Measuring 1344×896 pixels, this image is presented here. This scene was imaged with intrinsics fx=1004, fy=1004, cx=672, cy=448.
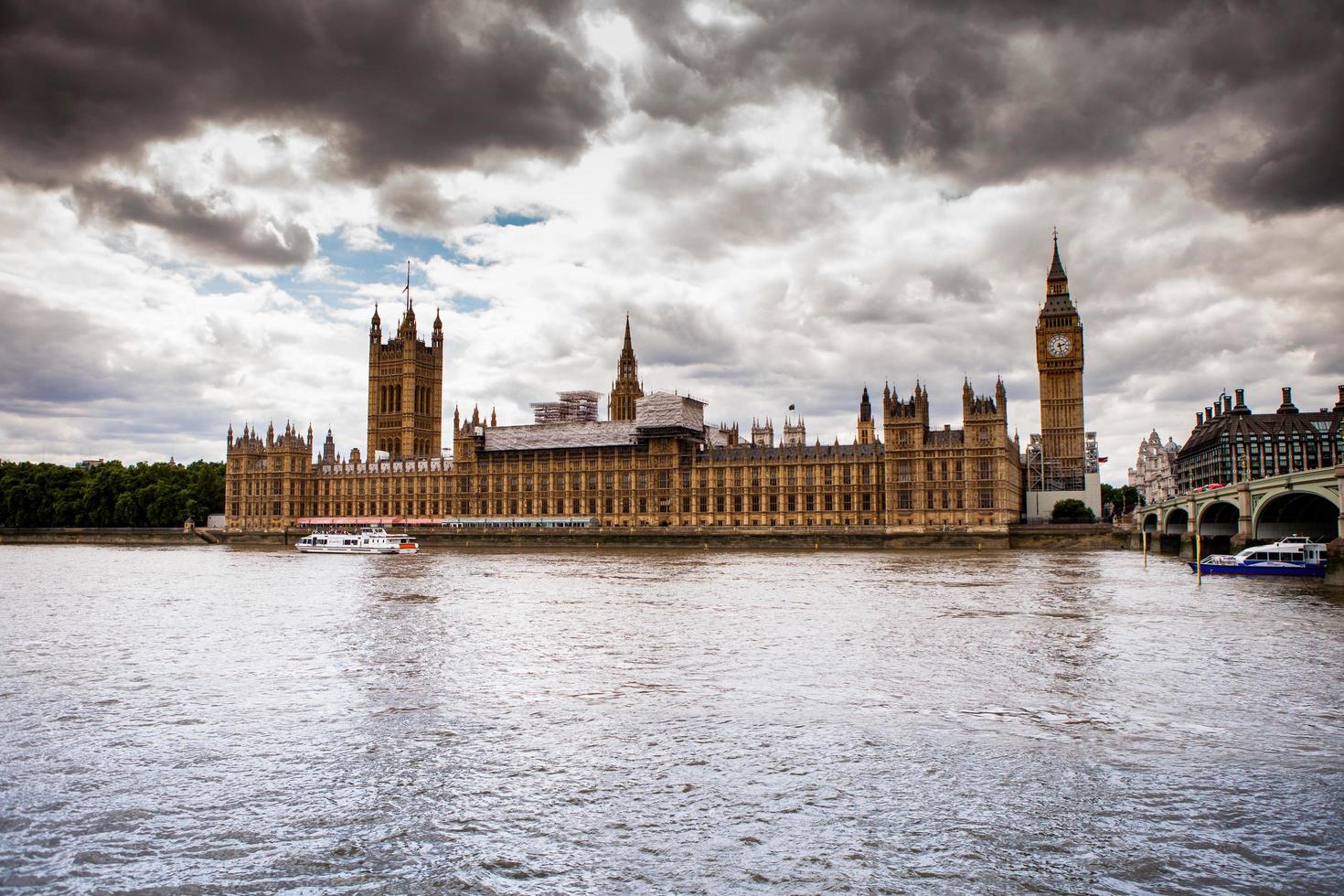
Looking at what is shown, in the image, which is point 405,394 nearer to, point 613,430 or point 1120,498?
point 613,430

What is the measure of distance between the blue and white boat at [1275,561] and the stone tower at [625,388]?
324 ft

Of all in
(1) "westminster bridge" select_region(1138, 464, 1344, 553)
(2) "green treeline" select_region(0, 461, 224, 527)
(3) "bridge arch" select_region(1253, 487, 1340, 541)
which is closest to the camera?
(1) "westminster bridge" select_region(1138, 464, 1344, 553)

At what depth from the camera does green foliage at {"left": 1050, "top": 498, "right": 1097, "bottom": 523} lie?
98.4 meters

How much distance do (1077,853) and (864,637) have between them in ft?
50.7

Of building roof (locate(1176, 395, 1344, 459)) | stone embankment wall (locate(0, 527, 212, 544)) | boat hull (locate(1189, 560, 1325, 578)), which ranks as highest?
building roof (locate(1176, 395, 1344, 459))

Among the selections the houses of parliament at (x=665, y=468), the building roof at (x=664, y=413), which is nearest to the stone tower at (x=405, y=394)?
the houses of parliament at (x=665, y=468)

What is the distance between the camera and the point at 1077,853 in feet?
34.1

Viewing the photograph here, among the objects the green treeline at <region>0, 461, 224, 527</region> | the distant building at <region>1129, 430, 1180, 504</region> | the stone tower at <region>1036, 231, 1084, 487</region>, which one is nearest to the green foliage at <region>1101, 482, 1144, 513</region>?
the distant building at <region>1129, 430, 1180, 504</region>

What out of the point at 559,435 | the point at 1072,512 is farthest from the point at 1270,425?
the point at 559,435

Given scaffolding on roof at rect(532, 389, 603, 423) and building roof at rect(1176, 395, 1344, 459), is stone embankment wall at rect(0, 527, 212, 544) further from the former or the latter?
building roof at rect(1176, 395, 1344, 459)

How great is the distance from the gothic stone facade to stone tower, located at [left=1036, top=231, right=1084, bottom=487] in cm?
713

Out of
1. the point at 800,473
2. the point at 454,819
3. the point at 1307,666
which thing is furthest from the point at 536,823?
the point at 800,473

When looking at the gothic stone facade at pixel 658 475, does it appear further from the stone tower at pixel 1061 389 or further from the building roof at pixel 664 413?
the stone tower at pixel 1061 389

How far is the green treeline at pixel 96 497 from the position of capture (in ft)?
407
